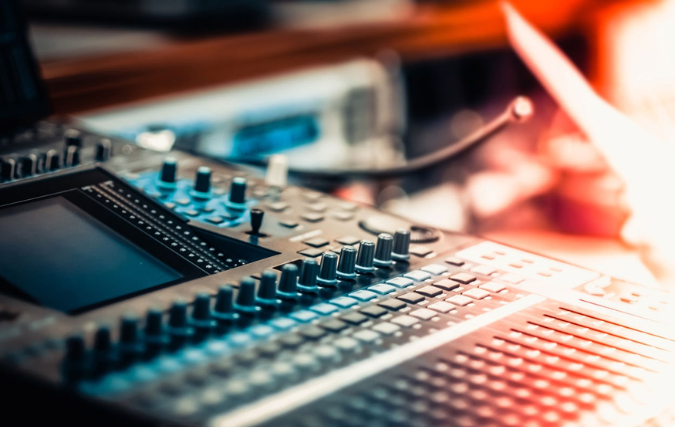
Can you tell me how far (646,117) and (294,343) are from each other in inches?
73.7

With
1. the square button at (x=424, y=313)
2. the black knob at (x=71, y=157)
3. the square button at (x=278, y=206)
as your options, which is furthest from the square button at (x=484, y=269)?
the black knob at (x=71, y=157)

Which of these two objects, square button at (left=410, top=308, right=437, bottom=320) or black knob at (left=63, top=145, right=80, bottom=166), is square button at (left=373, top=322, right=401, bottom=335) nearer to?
square button at (left=410, top=308, right=437, bottom=320)

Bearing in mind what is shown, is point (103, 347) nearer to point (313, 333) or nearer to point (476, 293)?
point (313, 333)

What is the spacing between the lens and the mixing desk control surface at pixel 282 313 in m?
0.48

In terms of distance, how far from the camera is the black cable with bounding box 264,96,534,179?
0.93 m

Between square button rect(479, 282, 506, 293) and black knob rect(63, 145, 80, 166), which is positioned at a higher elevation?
black knob rect(63, 145, 80, 166)

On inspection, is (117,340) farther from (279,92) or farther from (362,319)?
(279,92)

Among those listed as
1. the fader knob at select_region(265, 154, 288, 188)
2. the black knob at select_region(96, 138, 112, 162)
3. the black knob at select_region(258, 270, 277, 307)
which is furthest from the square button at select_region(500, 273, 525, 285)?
the black knob at select_region(96, 138, 112, 162)

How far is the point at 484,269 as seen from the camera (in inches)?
28.0

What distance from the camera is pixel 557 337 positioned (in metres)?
0.60

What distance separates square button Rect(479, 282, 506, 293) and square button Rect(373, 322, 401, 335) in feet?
0.40

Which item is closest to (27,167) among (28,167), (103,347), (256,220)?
(28,167)

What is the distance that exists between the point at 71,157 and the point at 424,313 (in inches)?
16.6

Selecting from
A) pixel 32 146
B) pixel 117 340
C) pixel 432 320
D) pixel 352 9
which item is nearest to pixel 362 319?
pixel 432 320
